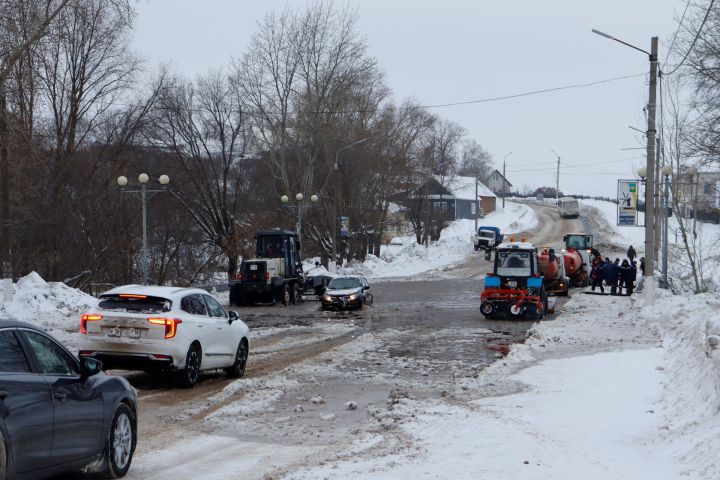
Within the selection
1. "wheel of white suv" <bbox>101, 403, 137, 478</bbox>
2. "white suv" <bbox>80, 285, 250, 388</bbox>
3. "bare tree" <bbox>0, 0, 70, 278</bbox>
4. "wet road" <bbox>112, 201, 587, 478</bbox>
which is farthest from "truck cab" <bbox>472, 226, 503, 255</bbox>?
"wheel of white suv" <bbox>101, 403, 137, 478</bbox>

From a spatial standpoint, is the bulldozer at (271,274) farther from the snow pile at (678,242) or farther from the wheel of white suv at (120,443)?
the wheel of white suv at (120,443)

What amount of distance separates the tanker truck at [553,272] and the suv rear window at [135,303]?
2777 centimetres

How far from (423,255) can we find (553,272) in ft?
112

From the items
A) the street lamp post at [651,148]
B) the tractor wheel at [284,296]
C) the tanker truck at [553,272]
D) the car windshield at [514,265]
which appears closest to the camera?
the street lamp post at [651,148]

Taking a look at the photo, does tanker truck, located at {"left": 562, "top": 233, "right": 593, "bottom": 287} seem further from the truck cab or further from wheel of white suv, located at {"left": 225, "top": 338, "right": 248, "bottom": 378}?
wheel of white suv, located at {"left": 225, "top": 338, "right": 248, "bottom": 378}

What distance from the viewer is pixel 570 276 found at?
47031 mm

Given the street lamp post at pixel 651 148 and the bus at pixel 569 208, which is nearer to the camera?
the street lamp post at pixel 651 148

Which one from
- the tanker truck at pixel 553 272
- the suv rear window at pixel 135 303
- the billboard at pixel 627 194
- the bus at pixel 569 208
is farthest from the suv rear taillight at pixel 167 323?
the bus at pixel 569 208

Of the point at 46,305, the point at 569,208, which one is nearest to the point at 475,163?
the point at 569,208

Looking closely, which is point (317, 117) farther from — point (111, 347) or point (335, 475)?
point (335, 475)

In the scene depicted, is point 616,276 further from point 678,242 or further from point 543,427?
point 543,427

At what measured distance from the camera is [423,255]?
74.4m

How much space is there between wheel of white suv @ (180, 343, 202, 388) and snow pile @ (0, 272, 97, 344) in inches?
448

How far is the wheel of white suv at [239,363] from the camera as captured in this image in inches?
623
